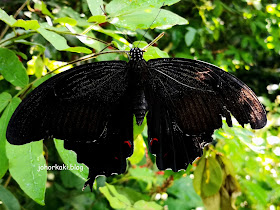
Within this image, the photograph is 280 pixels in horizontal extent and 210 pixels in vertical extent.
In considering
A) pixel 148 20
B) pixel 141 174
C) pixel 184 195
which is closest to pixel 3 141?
pixel 148 20

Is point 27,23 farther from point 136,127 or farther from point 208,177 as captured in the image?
point 208,177

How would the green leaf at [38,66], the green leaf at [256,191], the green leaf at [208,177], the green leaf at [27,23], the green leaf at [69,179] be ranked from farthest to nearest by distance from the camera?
the green leaf at [256,191] → the green leaf at [69,179] → the green leaf at [208,177] → the green leaf at [38,66] → the green leaf at [27,23]

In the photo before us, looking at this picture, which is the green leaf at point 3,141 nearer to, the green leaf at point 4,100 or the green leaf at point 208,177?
the green leaf at point 4,100

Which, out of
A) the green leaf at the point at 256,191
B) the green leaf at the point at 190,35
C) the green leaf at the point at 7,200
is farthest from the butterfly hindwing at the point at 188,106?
the green leaf at the point at 256,191

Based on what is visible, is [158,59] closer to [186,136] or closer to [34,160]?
[186,136]

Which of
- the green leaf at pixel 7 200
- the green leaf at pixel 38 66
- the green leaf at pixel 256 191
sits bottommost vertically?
the green leaf at pixel 256 191

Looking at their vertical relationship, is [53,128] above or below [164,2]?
below

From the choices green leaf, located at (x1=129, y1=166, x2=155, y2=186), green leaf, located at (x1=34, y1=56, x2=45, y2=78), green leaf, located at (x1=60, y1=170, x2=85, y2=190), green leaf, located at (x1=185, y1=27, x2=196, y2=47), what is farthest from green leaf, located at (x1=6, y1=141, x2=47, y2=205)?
green leaf, located at (x1=185, y1=27, x2=196, y2=47)

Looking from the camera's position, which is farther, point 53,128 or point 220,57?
point 220,57

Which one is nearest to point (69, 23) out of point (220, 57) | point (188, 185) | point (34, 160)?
point (34, 160)
